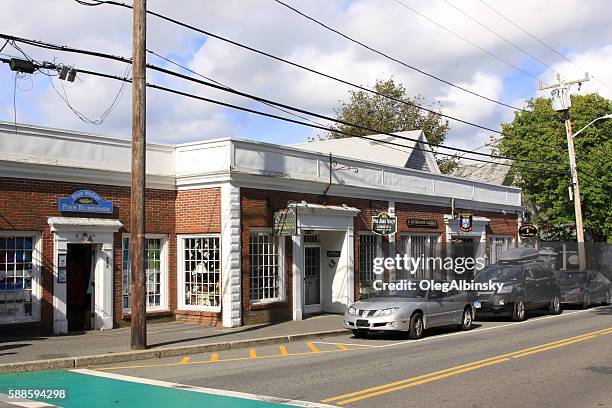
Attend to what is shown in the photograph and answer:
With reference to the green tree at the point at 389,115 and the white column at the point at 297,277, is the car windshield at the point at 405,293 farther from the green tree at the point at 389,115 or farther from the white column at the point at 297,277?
the green tree at the point at 389,115

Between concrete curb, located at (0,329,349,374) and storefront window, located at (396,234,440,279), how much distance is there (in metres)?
8.48

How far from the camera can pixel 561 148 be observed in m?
38.7

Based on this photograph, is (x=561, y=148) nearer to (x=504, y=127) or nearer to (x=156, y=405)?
(x=504, y=127)

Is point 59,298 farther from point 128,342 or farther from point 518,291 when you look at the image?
point 518,291

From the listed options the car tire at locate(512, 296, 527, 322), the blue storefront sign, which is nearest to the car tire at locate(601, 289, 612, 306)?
the car tire at locate(512, 296, 527, 322)

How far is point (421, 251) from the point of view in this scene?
86.0ft

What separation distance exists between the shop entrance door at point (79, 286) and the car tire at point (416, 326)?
316 inches

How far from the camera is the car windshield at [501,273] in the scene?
825 inches

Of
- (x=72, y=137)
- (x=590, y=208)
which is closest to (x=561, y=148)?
(x=590, y=208)

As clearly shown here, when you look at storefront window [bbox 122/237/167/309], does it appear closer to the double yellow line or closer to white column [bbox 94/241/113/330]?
white column [bbox 94/241/113/330]

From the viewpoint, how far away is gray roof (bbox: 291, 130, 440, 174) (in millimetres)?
31250

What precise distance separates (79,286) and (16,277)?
1.78 m

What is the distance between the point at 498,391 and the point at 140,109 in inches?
358

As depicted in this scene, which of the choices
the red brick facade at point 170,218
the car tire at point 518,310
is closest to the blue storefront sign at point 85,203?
the red brick facade at point 170,218
